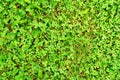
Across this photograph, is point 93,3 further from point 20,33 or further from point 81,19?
point 20,33

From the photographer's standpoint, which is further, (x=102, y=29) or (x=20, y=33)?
(x=102, y=29)

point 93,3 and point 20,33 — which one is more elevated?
point 93,3

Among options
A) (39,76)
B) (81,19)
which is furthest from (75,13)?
(39,76)

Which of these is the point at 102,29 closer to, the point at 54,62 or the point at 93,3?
the point at 93,3

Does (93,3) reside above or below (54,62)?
above

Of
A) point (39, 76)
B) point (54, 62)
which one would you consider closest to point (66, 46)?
point (54, 62)

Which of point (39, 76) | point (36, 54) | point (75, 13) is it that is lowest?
point (39, 76)
